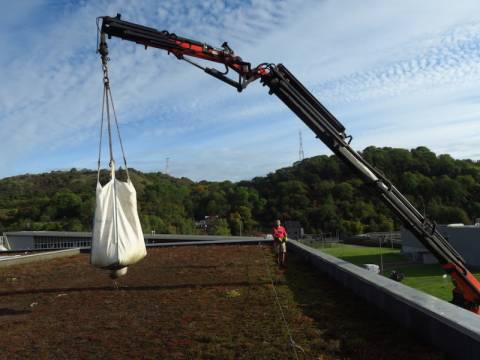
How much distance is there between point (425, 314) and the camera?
4.88 meters

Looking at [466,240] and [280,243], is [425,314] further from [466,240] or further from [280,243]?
[466,240]

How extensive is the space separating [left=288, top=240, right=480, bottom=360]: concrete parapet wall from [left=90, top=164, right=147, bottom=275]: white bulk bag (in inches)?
145

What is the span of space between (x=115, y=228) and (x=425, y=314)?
413 cm

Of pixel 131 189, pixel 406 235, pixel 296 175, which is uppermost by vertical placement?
pixel 296 175

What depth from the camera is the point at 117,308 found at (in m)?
7.46

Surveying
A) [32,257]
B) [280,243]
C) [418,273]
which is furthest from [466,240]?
[32,257]

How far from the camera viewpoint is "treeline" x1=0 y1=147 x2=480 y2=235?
79.1m

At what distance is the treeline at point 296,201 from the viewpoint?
79.1 metres

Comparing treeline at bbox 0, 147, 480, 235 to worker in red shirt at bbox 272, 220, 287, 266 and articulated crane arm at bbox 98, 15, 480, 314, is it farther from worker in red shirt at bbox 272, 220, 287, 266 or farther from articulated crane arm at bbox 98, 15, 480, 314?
articulated crane arm at bbox 98, 15, 480, 314

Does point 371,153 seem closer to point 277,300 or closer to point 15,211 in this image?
point 15,211

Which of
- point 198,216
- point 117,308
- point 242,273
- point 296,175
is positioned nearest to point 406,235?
point 242,273

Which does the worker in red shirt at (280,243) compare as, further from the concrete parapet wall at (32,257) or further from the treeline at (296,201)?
the treeline at (296,201)

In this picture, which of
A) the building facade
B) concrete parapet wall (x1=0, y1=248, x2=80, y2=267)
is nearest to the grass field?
the building facade

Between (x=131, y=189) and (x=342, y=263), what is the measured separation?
498 centimetres
